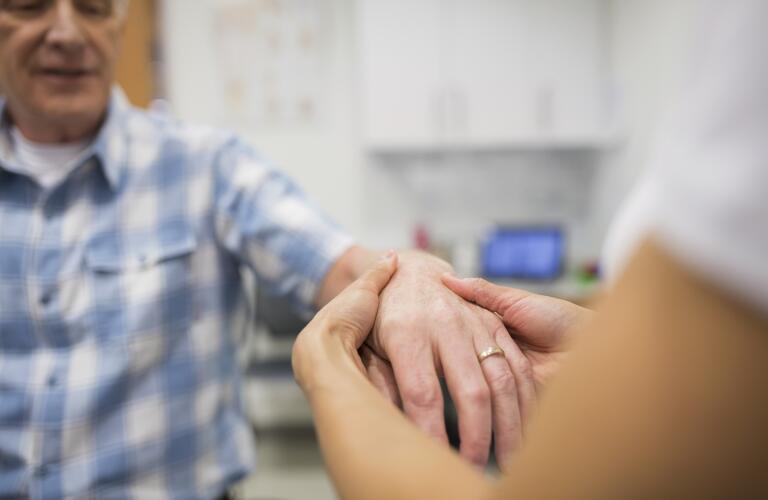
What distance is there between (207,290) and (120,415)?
10.9 inches

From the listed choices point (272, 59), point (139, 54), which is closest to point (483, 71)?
point (272, 59)

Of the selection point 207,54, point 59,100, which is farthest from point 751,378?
point 207,54

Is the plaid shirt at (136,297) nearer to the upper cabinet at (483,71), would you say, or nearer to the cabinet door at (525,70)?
the upper cabinet at (483,71)

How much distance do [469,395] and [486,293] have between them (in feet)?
0.46

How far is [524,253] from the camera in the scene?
3133 mm

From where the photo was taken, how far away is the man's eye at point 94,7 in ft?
3.55

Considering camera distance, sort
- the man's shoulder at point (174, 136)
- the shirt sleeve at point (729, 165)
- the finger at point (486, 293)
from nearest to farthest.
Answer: the shirt sleeve at point (729, 165) → the finger at point (486, 293) → the man's shoulder at point (174, 136)

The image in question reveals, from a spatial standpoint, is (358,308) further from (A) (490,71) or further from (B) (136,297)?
(A) (490,71)

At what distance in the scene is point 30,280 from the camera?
A: 1.06 m

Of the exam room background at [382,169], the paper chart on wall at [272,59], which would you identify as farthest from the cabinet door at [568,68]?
the paper chart on wall at [272,59]

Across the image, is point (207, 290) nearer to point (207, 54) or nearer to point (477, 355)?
point (477, 355)

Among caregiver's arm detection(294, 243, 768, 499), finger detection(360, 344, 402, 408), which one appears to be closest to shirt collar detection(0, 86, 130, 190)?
finger detection(360, 344, 402, 408)

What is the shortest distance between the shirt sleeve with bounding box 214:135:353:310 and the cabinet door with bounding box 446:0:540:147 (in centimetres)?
226

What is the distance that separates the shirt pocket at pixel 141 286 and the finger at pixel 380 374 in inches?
25.5
